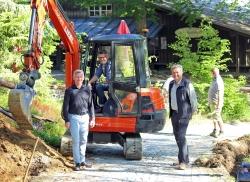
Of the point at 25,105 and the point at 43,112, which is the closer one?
the point at 25,105

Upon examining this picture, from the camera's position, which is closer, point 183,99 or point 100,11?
point 183,99

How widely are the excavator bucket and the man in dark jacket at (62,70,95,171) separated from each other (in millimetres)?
1120

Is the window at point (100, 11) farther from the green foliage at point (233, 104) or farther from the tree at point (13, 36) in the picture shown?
the tree at point (13, 36)

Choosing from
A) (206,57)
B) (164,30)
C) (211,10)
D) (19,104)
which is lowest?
(164,30)

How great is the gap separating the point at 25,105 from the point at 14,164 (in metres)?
1.50

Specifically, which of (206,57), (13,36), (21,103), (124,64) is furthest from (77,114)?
(206,57)

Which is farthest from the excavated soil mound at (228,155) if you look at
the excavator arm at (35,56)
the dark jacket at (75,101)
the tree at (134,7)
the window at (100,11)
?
the window at (100,11)

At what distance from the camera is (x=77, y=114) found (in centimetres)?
1006

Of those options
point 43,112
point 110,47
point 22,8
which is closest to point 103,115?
point 110,47

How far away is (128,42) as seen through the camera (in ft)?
37.1

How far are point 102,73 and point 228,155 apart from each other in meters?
3.03

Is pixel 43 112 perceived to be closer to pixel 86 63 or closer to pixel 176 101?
pixel 86 63

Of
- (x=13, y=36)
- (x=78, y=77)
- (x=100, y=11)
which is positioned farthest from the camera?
(x=100, y=11)

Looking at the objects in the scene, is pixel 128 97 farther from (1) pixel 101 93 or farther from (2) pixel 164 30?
(2) pixel 164 30
